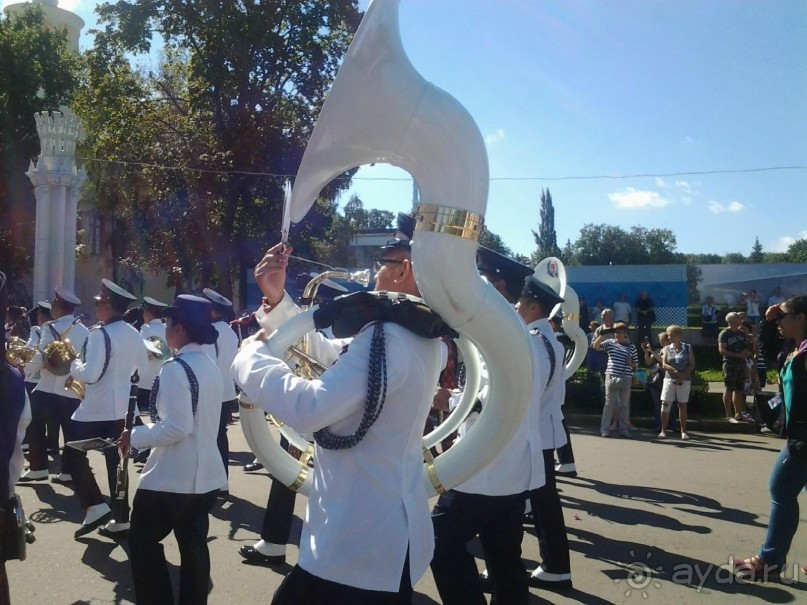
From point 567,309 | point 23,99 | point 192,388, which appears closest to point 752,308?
point 567,309

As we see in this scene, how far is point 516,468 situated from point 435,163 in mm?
1879

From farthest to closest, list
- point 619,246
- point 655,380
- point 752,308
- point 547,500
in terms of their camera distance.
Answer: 1. point 619,246
2. point 752,308
3. point 655,380
4. point 547,500

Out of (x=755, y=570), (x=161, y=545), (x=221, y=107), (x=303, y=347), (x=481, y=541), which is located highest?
(x=221, y=107)

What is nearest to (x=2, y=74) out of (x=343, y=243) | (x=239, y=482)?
(x=343, y=243)

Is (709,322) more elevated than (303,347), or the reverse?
(709,322)

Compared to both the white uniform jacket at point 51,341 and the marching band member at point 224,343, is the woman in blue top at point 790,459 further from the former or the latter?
the white uniform jacket at point 51,341

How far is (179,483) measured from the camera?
348cm

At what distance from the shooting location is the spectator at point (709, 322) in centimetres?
1848

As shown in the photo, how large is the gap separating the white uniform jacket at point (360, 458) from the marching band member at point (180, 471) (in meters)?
1.44

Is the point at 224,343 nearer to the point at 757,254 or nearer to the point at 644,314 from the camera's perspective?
the point at 644,314

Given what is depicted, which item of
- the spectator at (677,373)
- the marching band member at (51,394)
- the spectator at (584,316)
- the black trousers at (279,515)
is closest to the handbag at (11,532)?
the black trousers at (279,515)

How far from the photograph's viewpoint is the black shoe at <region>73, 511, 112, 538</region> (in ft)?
17.3

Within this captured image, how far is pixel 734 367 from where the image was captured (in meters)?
11.0

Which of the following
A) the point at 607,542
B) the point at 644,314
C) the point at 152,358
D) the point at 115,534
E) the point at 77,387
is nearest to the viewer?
the point at 115,534
